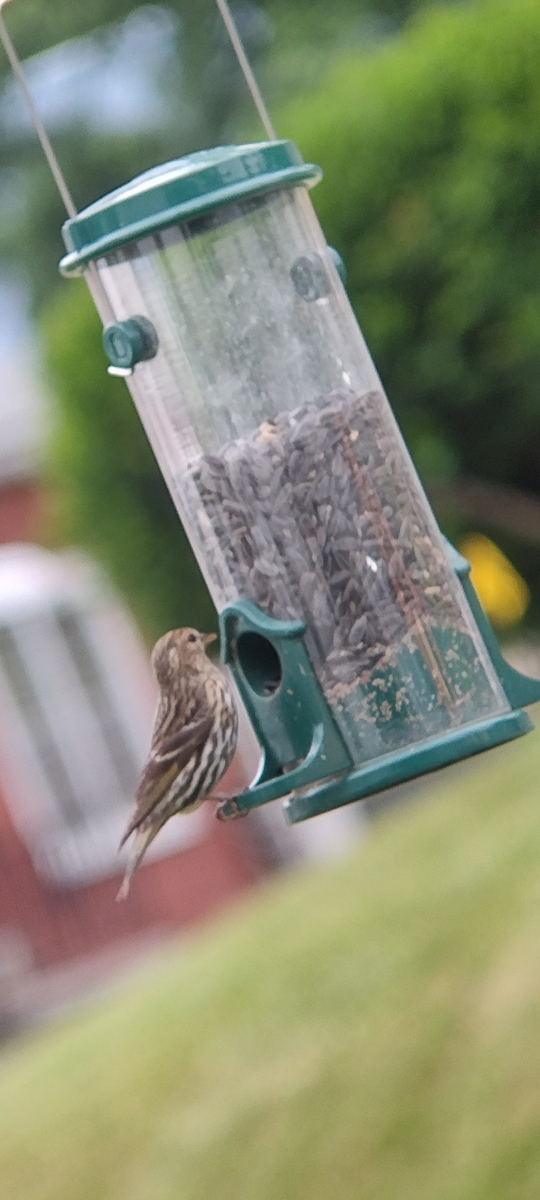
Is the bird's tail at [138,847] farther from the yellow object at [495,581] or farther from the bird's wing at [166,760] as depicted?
the yellow object at [495,581]

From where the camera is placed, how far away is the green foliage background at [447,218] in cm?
771

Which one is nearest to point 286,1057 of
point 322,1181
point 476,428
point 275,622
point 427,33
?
point 322,1181

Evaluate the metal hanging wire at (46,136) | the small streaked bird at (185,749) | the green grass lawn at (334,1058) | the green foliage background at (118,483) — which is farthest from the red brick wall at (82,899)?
the metal hanging wire at (46,136)

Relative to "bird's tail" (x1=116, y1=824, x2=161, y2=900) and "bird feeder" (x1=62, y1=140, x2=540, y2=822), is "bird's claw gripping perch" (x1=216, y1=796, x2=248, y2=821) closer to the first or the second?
"bird feeder" (x1=62, y1=140, x2=540, y2=822)

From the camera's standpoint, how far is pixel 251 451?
405 cm

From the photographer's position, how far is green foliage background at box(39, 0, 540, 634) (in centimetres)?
771

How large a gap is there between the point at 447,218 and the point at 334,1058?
352cm

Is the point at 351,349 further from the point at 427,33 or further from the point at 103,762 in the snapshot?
the point at 103,762

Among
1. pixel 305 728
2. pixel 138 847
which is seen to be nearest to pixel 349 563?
pixel 305 728

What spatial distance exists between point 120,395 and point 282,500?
4.49 metres

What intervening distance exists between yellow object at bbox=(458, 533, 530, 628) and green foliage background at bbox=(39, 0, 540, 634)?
0.25 meters

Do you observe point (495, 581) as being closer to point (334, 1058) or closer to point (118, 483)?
point (118, 483)

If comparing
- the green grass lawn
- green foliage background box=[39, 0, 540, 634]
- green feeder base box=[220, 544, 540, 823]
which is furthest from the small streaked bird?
green foliage background box=[39, 0, 540, 634]

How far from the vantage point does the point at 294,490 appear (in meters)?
4.03
